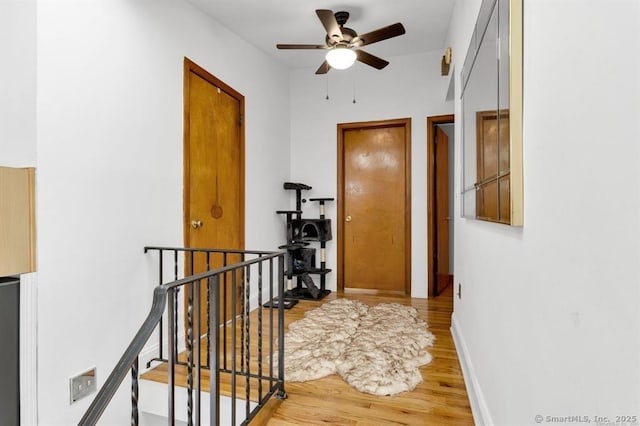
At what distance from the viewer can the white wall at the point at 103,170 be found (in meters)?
1.79

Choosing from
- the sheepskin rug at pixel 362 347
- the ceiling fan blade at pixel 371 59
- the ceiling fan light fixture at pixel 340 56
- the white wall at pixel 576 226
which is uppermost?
the ceiling fan blade at pixel 371 59

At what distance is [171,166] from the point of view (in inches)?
103

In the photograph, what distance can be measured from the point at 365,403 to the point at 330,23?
2.54 meters

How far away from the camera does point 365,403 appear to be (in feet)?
6.38

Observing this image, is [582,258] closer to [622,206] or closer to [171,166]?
[622,206]

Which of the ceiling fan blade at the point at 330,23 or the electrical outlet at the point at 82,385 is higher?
the ceiling fan blade at the point at 330,23

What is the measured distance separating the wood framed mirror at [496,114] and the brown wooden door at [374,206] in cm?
216

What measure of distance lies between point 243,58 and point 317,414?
315cm

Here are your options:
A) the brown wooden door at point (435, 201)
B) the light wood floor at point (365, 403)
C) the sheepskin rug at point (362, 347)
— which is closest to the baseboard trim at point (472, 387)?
the light wood floor at point (365, 403)

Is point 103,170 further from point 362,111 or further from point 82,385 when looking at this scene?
point 362,111

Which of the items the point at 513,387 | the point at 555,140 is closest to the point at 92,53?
the point at 555,140

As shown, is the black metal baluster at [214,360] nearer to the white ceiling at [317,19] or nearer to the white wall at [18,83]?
the white wall at [18,83]

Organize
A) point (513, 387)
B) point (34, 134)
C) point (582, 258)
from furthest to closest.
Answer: point (34, 134) < point (513, 387) < point (582, 258)

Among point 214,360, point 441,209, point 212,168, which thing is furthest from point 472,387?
point 441,209
